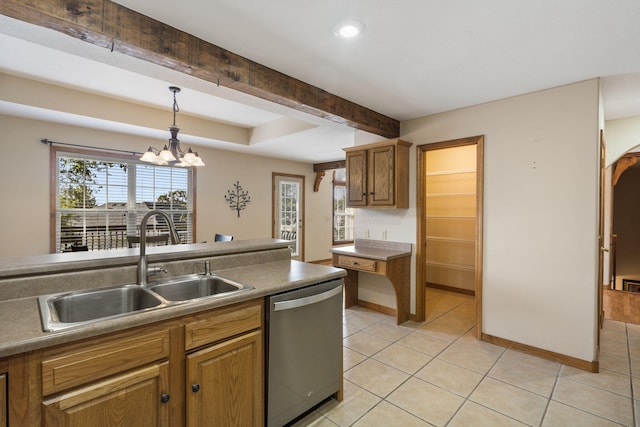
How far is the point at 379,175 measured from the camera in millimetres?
3570

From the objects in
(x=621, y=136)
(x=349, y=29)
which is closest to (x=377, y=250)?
(x=349, y=29)

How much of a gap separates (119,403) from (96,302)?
60cm

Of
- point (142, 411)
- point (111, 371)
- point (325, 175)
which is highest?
point (325, 175)

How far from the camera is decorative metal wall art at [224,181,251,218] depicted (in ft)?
18.2

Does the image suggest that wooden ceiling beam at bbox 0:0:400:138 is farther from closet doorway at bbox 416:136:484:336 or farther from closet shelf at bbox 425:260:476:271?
closet shelf at bbox 425:260:476:271

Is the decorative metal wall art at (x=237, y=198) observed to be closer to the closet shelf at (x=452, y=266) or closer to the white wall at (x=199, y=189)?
the white wall at (x=199, y=189)

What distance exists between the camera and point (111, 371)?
3.91 feet

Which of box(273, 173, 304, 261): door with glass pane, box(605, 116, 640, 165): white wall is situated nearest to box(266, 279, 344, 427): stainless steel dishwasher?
A: box(605, 116, 640, 165): white wall

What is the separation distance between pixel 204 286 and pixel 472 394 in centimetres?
205

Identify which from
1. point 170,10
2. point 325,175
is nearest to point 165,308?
point 170,10

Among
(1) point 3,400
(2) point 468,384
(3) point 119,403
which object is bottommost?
(2) point 468,384

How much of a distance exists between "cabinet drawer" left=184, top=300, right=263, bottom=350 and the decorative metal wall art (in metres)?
4.17

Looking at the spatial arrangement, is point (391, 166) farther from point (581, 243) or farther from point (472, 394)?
point (472, 394)

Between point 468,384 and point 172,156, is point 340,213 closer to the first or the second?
point 172,156
